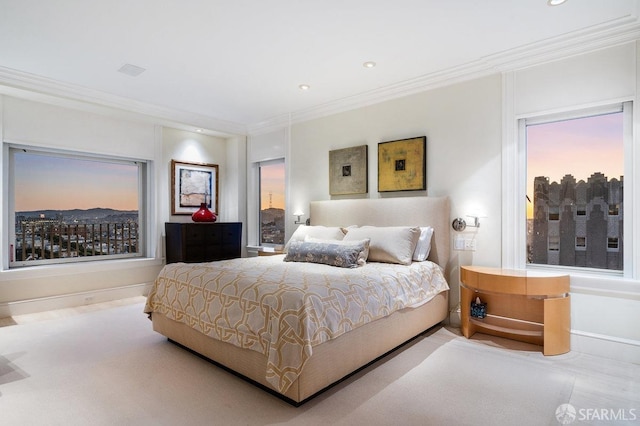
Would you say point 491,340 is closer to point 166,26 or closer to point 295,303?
point 295,303

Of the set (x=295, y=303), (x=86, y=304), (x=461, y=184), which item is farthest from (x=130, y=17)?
(x=86, y=304)

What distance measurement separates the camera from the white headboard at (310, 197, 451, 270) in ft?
12.1

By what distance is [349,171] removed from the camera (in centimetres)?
459

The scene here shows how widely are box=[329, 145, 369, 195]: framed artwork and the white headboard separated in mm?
189

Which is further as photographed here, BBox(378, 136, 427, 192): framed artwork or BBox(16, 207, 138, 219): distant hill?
BBox(16, 207, 138, 219): distant hill

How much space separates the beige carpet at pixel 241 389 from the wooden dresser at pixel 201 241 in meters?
1.82

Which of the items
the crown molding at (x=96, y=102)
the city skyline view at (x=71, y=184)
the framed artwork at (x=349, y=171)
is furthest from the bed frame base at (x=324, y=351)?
the crown molding at (x=96, y=102)

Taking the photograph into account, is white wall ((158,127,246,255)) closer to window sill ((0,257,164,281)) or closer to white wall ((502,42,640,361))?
window sill ((0,257,164,281))

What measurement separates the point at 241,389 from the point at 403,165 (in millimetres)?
2886

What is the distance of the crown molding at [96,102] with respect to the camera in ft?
12.2

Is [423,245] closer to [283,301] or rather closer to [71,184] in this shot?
[283,301]

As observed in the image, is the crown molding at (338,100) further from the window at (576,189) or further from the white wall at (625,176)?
the window at (576,189)

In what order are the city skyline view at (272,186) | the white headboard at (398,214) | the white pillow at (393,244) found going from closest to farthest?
the white pillow at (393,244) < the white headboard at (398,214) < the city skyline view at (272,186)

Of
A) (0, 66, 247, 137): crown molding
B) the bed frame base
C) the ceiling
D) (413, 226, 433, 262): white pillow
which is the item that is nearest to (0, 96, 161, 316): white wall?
(0, 66, 247, 137): crown molding
